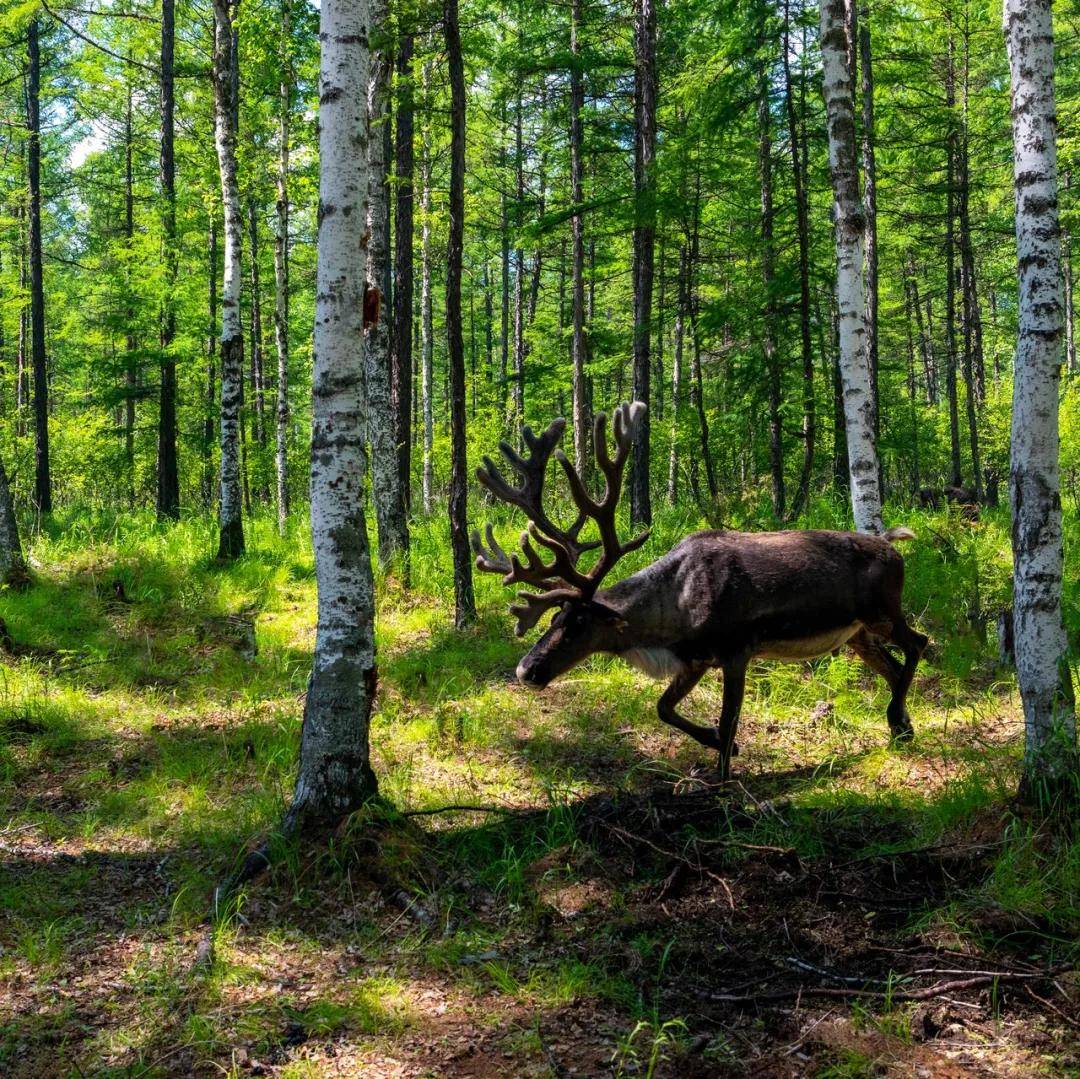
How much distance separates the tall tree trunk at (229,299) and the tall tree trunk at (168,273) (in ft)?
16.5

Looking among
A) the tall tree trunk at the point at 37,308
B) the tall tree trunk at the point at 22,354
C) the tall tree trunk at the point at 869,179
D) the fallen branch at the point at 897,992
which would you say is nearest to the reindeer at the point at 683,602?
the fallen branch at the point at 897,992

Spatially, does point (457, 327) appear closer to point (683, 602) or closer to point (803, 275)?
point (683, 602)

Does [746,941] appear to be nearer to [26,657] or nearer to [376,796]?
[376,796]

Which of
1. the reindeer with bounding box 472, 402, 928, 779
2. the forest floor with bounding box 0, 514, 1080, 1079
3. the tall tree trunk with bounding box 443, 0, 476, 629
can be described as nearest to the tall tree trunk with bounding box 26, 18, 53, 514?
the forest floor with bounding box 0, 514, 1080, 1079

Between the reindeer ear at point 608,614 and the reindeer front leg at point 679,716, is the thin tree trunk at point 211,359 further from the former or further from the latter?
the reindeer front leg at point 679,716

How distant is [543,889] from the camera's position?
4.89 m

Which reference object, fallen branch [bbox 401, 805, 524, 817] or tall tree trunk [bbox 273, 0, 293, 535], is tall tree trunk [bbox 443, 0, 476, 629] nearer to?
fallen branch [bbox 401, 805, 524, 817]

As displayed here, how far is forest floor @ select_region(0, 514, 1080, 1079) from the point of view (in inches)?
140

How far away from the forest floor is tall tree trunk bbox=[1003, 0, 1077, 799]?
2.10 ft

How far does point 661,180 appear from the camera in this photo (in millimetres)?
13281

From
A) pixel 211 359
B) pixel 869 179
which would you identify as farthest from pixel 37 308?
pixel 869 179

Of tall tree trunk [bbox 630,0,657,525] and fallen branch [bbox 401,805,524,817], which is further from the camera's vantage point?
tall tree trunk [bbox 630,0,657,525]

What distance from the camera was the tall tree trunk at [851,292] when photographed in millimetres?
9047

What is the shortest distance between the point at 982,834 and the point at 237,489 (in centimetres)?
1160
